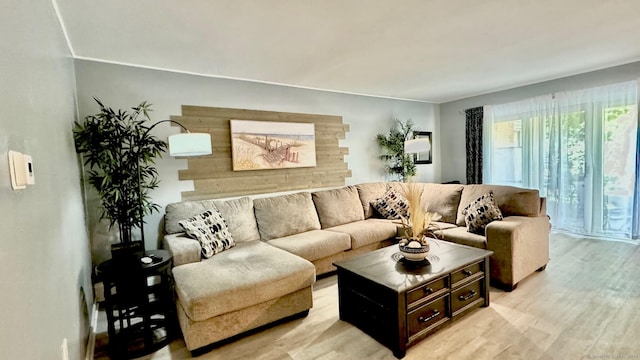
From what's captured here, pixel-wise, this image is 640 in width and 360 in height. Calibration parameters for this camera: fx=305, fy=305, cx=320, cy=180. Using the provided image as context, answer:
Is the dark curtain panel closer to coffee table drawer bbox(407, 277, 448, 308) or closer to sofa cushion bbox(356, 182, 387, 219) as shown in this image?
sofa cushion bbox(356, 182, 387, 219)

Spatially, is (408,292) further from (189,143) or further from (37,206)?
(189,143)

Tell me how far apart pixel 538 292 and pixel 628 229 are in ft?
8.39

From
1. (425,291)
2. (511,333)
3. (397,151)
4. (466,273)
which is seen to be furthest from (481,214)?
(397,151)

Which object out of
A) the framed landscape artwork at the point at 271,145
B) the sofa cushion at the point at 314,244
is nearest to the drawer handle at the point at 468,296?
the sofa cushion at the point at 314,244

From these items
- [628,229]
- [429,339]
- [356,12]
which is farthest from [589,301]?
[356,12]

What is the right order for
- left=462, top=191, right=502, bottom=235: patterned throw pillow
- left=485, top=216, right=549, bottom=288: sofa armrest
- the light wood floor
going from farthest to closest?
left=462, top=191, right=502, bottom=235: patterned throw pillow
left=485, top=216, right=549, bottom=288: sofa armrest
the light wood floor

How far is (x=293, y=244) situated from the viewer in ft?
10.5

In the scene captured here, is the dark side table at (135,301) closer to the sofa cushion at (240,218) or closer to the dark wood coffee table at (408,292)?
the sofa cushion at (240,218)

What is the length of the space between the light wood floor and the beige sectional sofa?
16 cm

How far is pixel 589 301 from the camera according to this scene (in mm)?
2578

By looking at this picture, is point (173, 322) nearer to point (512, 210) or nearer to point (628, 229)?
point (512, 210)

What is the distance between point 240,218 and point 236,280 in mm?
1257

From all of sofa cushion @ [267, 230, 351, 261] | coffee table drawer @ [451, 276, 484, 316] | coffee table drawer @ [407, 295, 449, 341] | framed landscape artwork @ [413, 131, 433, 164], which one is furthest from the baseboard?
framed landscape artwork @ [413, 131, 433, 164]

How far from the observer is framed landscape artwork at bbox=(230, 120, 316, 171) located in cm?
376
